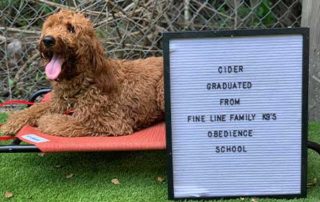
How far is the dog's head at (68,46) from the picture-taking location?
341cm

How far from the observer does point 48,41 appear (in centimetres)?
338

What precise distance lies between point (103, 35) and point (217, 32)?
2.28 m

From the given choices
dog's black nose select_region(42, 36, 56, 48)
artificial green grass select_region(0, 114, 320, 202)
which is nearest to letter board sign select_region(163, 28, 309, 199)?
artificial green grass select_region(0, 114, 320, 202)

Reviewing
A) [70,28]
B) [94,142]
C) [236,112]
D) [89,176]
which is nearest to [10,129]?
[89,176]

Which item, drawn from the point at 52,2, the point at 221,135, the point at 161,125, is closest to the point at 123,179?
the point at 161,125

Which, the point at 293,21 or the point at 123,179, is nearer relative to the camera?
the point at 123,179

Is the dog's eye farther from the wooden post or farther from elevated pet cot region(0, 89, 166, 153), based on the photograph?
the wooden post

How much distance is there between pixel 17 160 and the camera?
13.5 feet

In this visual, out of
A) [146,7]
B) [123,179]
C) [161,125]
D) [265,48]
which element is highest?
[146,7]

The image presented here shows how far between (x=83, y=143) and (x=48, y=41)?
24.3 inches

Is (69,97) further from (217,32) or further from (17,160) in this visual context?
(217,32)

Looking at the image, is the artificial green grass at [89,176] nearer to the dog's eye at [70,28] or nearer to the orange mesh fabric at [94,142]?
the orange mesh fabric at [94,142]

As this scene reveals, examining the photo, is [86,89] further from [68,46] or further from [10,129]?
[10,129]

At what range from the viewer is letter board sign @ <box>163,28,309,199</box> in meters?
3.23
